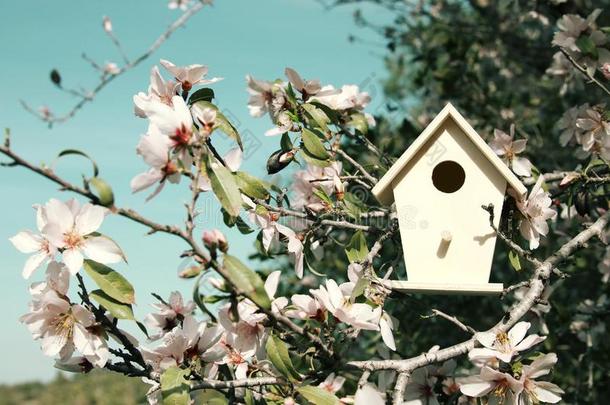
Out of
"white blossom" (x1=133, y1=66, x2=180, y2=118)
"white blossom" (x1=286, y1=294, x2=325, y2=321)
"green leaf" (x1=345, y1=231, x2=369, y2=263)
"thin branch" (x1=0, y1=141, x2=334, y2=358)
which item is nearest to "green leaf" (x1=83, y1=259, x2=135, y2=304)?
"thin branch" (x1=0, y1=141, x2=334, y2=358)

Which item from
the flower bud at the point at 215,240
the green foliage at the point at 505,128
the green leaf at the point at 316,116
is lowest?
the green foliage at the point at 505,128

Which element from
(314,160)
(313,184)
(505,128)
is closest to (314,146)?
(314,160)

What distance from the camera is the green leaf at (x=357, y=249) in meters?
2.01

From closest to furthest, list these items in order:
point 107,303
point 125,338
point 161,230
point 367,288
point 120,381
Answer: point 161,230 → point 107,303 → point 125,338 → point 367,288 → point 120,381

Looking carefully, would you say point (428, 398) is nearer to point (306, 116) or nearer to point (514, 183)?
point (514, 183)

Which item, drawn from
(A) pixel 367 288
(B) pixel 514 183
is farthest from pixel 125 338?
(B) pixel 514 183

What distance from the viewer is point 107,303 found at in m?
1.62

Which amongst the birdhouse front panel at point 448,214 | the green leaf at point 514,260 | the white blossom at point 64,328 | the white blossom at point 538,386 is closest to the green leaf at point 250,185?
the birdhouse front panel at point 448,214

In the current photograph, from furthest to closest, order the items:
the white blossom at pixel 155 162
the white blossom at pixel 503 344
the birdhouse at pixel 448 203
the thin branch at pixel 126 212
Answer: the birdhouse at pixel 448 203 < the white blossom at pixel 503 344 < the white blossom at pixel 155 162 < the thin branch at pixel 126 212

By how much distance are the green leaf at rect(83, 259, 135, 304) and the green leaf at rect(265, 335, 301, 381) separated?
1.21ft

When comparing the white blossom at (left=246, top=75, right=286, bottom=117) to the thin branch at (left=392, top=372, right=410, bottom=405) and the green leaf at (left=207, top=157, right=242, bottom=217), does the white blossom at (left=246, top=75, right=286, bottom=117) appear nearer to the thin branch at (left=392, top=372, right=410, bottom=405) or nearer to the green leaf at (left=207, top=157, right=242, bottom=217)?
the green leaf at (left=207, top=157, right=242, bottom=217)

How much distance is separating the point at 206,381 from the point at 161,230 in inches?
18.9

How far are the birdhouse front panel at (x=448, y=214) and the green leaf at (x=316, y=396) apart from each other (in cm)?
51

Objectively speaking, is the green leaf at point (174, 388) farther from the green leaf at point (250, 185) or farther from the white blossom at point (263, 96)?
the white blossom at point (263, 96)
